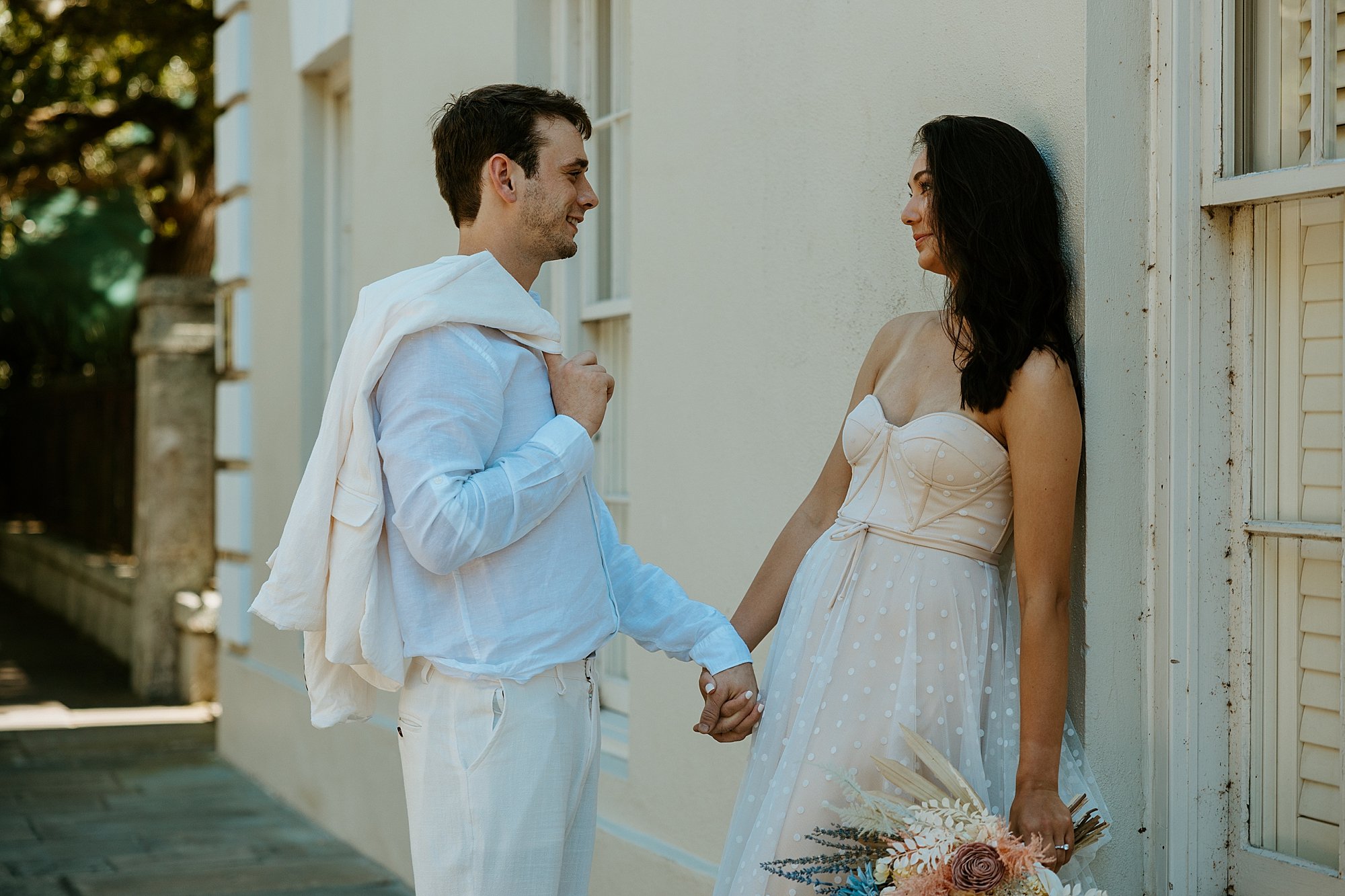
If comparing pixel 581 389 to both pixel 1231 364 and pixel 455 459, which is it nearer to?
pixel 455 459

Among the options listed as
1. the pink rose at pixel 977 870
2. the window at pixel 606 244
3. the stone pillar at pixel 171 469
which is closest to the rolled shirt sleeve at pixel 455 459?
the pink rose at pixel 977 870

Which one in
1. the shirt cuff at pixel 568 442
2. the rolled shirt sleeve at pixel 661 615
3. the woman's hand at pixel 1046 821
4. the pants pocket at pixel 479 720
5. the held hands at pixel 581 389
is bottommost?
the woman's hand at pixel 1046 821

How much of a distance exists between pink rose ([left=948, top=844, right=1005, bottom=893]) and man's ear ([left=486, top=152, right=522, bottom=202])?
1388mm

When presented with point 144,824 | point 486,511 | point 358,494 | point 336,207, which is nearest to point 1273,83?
point 486,511

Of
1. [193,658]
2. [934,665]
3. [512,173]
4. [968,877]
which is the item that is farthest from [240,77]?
[968,877]

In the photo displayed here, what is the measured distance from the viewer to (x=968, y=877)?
216 cm

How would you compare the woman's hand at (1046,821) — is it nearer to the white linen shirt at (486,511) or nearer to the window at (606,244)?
the white linen shirt at (486,511)

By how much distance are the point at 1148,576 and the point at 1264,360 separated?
47 cm

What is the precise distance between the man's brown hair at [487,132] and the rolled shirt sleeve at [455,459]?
0.35m

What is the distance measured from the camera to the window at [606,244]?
4.88 metres

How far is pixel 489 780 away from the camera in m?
2.44

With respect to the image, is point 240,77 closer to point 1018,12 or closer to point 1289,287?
point 1018,12

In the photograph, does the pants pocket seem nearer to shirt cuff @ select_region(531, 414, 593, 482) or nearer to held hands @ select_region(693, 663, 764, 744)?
shirt cuff @ select_region(531, 414, 593, 482)

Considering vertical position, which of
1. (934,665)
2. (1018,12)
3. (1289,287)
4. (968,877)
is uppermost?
(1018,12)
